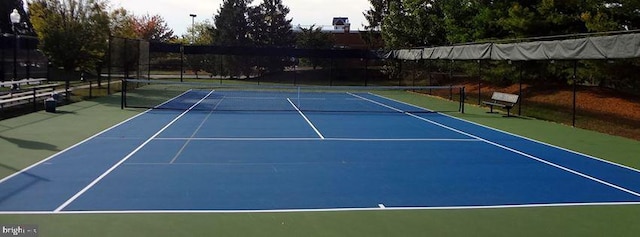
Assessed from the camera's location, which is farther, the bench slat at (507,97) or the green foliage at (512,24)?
the green foliage at (512,24)

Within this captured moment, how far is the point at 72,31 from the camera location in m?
26.2

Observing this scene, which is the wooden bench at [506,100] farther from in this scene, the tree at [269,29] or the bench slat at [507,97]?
the tree at [269,29]

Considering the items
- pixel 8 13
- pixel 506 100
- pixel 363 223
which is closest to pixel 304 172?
pixel 363 223

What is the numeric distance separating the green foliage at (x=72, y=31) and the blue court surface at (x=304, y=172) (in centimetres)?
1139

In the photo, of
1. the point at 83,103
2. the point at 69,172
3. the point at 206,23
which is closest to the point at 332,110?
the point at 83,103

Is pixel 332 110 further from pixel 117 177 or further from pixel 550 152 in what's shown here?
pixel 117 177

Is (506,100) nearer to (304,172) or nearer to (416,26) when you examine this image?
(304,172)

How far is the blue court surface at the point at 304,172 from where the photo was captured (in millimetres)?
8070

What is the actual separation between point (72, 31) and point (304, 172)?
2029 cm

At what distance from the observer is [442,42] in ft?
143

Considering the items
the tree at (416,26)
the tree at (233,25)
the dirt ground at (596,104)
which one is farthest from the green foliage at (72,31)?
the tree at (233,25)

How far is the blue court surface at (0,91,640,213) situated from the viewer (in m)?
8.07

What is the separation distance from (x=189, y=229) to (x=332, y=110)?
17.1 meters

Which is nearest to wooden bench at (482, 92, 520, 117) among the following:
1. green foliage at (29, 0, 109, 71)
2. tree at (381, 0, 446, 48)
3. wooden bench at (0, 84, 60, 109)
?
wooden bench at (0, 84, 60, 109)
